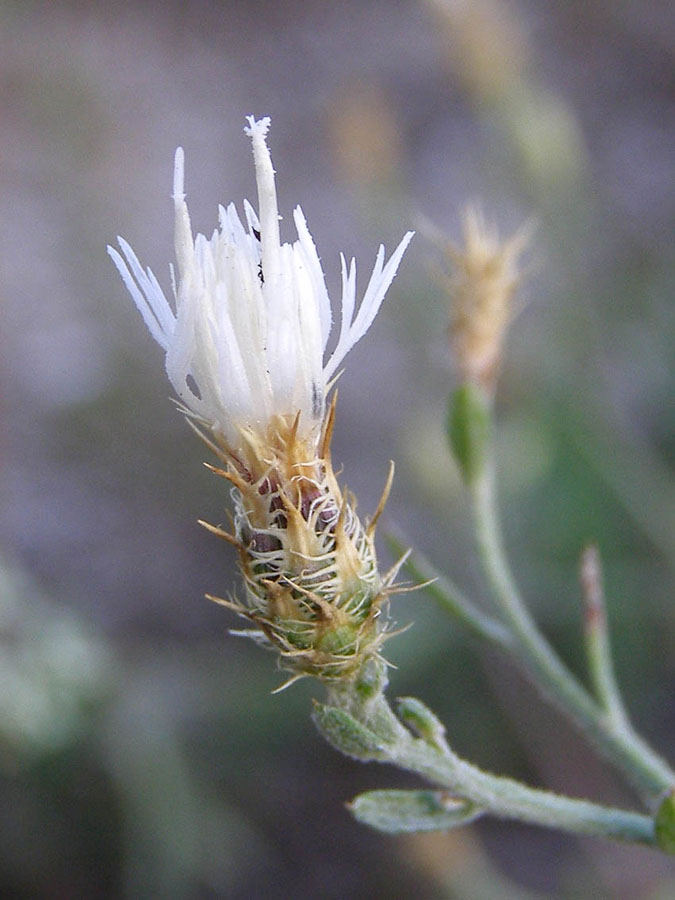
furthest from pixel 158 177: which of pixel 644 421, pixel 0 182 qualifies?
pixel 644 421

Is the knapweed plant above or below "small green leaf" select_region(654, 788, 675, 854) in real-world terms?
above

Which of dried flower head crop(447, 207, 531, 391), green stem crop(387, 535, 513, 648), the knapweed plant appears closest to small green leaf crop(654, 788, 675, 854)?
the knapweed plant

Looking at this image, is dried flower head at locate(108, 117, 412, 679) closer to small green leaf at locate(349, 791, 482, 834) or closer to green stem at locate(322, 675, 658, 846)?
green stem at locate(322, 675, 658, 846)

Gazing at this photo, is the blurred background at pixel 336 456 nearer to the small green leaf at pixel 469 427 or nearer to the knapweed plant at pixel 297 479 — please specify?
the small green leaf at pixel 469 427

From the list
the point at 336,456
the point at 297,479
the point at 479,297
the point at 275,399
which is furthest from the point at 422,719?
the point at 336,456

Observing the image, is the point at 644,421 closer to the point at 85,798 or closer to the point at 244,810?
the point at 244,810

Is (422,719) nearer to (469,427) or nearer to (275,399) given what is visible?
(275,399)

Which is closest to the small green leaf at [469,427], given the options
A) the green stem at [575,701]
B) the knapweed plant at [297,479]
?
Answer: the green stem at [575,701]
